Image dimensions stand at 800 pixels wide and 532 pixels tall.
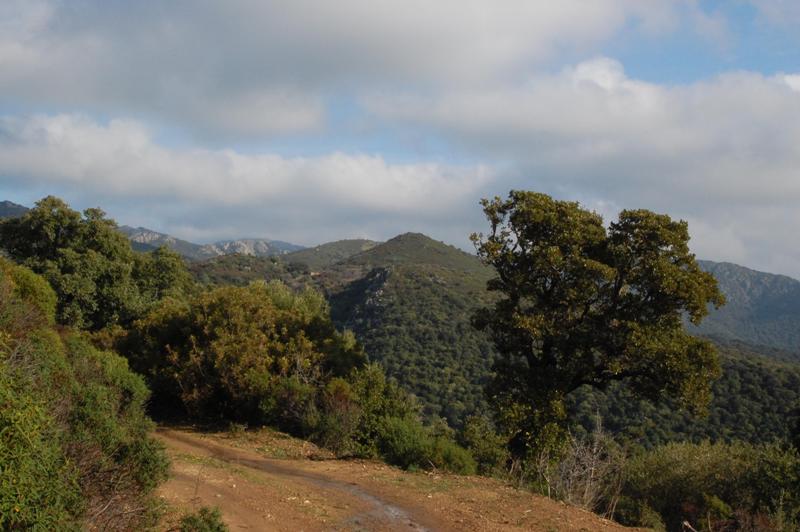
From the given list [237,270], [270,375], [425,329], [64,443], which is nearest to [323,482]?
[64,443]

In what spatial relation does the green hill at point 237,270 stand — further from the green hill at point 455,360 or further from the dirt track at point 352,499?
the dirt track at point 352,499

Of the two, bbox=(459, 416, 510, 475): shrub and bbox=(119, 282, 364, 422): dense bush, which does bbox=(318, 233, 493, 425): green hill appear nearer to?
bbox=(119, 282, 364, 422): dense bush

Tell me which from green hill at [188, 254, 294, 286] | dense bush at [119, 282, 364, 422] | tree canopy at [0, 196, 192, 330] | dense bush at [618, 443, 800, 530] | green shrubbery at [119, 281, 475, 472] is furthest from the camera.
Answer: green hill at [188, 254, 294, 286]

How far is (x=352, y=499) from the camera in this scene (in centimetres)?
1101

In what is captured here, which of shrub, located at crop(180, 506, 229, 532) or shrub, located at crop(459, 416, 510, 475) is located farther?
shrub, located at crop(459, 416, 510, 475)

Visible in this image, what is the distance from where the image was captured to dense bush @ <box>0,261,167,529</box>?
4820mm

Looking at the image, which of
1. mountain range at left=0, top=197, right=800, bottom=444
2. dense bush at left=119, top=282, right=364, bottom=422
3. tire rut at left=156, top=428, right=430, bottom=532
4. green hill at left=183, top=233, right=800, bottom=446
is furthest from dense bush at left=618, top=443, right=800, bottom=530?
dense bush at left=119, top=282, right=364, bottom=422

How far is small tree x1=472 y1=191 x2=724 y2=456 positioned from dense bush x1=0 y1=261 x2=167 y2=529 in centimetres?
979

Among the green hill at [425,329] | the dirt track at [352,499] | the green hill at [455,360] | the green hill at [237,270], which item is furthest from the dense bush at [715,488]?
the green hill at [237,270]

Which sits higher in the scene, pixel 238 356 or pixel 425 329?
pixel 238 356

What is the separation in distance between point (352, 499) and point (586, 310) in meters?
8.55

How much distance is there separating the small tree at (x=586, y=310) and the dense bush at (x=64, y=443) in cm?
979

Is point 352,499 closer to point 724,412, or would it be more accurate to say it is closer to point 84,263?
point 84,263

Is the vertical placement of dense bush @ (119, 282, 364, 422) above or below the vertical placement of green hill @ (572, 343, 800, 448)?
above
